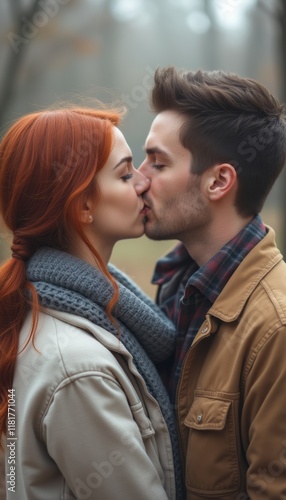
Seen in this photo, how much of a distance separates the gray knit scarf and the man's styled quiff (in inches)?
24.5

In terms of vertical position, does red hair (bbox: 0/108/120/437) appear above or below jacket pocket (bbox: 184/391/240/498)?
above

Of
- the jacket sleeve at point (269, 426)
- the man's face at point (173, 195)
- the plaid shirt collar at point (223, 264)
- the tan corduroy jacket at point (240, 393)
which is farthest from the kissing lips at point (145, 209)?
the jacket sleeve at point (269, 426)

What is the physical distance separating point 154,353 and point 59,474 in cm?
58

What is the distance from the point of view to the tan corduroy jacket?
6.41ft

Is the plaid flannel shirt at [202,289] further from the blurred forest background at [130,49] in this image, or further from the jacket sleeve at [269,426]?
the blurred forest background at [130,49]

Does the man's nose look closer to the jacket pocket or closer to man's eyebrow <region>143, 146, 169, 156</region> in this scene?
man's eyebrow <region>143, 146, 169, 156</region>

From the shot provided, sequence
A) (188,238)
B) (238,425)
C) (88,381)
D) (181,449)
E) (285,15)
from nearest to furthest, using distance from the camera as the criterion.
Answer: (88,381) < (238,425) < (181,449) < (188,238) < (285,15)

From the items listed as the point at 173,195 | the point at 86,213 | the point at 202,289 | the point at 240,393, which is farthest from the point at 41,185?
the point at 240,393

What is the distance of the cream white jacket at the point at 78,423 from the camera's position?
6.20 feet

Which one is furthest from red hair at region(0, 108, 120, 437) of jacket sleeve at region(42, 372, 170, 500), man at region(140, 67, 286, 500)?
man at region(140, 67, 286, 500)

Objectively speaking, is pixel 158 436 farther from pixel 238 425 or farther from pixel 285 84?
pixel 285 84

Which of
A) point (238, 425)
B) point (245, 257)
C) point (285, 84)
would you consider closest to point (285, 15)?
point (285, 84)

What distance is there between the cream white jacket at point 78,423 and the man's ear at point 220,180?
769mm

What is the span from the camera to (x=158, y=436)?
2115 millimetres
